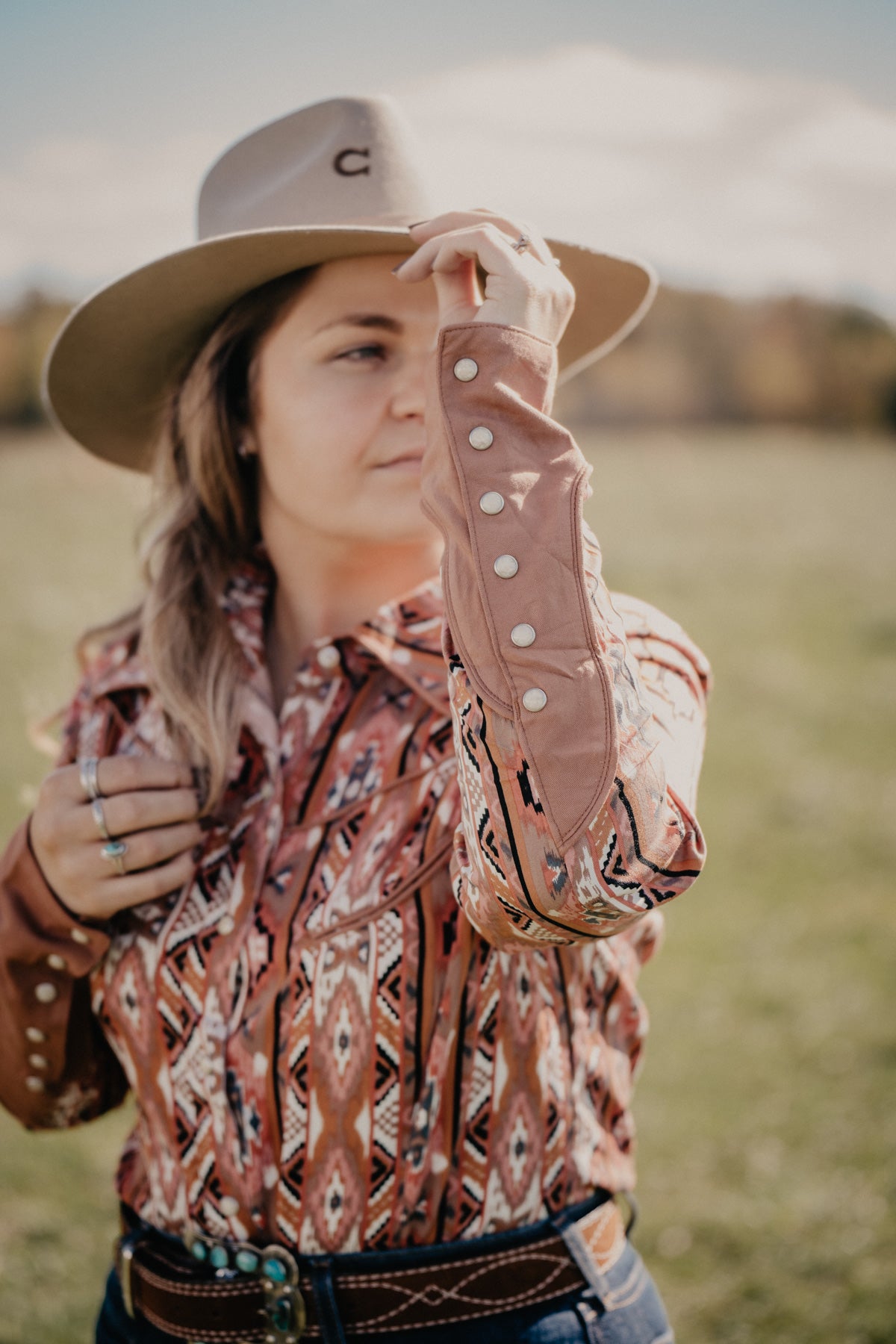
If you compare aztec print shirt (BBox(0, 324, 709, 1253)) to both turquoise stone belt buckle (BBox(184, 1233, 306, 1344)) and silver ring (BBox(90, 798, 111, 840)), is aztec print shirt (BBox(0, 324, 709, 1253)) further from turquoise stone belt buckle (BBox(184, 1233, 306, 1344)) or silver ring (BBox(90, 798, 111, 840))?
silver ring (BBox(90, 798, 111, 840))

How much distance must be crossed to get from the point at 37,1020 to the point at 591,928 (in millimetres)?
1086

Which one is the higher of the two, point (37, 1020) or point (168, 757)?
point (168, 757)

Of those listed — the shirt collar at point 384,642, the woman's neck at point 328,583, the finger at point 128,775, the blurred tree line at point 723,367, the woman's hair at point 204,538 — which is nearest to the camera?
the shirt collar at point 384,642

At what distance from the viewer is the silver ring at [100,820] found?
1714 mm

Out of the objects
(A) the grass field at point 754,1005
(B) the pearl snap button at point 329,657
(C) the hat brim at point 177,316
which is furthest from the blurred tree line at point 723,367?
(B) the pearl snap button at point 329,657

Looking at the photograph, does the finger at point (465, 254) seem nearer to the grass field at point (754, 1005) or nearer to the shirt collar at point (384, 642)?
the shirt collar at point (384, 642)

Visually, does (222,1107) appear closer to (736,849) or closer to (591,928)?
(591,928)

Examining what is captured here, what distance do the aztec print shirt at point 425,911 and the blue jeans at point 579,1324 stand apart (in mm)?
131

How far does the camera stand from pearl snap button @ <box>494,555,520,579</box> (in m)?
1.18

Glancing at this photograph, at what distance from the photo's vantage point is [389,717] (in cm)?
167

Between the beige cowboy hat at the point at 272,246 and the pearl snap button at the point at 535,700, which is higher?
the beige cowboy hat at the point at 272,246

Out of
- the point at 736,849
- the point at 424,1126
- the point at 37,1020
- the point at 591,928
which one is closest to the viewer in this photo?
the point at 591,928

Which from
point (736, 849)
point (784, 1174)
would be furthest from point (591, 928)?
point (736, 849)

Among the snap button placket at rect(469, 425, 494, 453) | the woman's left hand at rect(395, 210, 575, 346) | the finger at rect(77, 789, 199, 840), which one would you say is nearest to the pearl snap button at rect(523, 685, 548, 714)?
the snap button placket at rect(469, 425, 494, 453)
